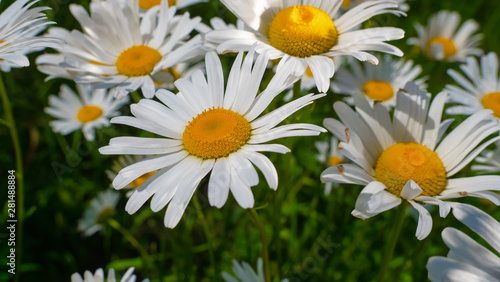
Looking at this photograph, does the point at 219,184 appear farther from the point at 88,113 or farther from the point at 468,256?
the point at 88,113

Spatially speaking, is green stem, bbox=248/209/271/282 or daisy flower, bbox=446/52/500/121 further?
daisy flower, bbox=446/52/500/121

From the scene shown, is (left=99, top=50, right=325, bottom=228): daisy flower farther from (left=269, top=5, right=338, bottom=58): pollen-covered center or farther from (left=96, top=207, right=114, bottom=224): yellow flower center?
(left=96, top=207, right=114, bottom=224): yellow flower center

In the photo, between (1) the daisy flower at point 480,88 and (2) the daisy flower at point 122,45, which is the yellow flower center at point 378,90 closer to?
(1) the daisy flower at point 480,88

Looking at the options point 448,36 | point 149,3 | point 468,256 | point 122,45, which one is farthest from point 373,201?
point 448,36

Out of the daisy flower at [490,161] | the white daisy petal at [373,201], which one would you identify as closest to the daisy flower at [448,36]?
the daisy flower at [490,161]

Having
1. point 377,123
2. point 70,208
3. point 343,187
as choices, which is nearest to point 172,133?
point 377,123

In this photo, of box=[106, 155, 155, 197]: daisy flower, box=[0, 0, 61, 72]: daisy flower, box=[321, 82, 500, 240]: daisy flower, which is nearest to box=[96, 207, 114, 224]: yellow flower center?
box=[106, 155, 155, 197]: daisy flower
